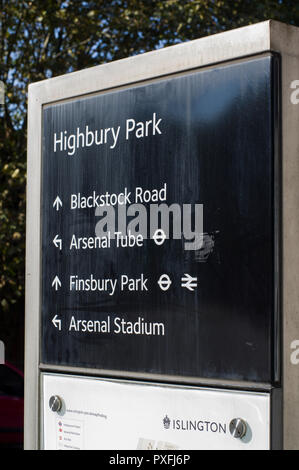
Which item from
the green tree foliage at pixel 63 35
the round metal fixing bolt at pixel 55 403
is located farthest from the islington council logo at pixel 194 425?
the green tree foliage at pixel 63 35

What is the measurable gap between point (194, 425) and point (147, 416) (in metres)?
0.20

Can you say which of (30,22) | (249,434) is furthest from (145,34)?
(249,434)

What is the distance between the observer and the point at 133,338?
269cm

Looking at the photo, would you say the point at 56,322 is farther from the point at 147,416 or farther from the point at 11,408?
Result: the point at 11,408

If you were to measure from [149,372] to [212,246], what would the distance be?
1.60 feet

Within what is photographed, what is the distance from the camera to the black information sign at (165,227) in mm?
2402

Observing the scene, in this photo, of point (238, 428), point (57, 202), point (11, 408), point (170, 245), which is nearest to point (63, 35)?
point (11, 408)

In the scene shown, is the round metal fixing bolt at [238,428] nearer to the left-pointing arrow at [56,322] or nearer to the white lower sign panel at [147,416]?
the white lower sign panel at [147,416]

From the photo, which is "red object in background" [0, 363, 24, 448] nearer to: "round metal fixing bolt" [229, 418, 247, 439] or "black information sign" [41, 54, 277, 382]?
"black information sign" [41, 54, 277, 382]

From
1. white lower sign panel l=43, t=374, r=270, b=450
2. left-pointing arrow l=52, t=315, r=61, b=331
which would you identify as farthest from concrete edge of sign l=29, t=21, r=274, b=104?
white lower sign panel l=43, t=374, r=270, b=450

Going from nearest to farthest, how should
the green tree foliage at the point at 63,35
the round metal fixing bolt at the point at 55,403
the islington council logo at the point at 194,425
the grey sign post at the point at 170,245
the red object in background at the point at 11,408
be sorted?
the grey sign post at the point at 170,245 < the islington council logo at the point at 194,425 < the round metal fixing bolt at the point at 55,403 < the red object in background at the point at 11,408 < the green tree foliage at the point at 63,35

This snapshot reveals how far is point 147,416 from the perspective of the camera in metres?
2.66

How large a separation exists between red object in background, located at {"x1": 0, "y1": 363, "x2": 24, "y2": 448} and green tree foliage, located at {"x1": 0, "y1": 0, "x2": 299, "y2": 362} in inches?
100

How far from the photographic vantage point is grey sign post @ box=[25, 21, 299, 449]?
2.36 meters
